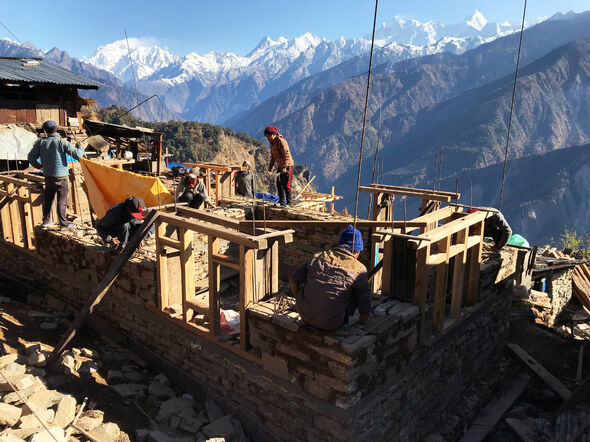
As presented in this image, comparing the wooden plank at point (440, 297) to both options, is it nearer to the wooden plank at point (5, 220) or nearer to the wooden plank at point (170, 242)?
the wooden plank at point (170, 242)

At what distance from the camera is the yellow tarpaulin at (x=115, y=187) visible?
26.3ft

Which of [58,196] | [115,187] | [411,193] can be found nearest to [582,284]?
[411,193]

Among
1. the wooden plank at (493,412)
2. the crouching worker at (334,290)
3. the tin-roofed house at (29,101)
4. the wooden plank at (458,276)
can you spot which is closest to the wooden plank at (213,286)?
the crouching worker at (334,290)

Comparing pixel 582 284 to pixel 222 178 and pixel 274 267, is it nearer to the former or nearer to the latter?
pixel 222 178

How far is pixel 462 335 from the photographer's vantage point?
6.62 metres

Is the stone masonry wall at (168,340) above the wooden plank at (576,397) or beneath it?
above

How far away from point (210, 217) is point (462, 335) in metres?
4.01

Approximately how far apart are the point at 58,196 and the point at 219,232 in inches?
184

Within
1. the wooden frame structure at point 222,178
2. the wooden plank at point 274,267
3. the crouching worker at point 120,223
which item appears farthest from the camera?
the wooden frame structure at point 222,178

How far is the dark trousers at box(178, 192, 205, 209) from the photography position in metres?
8.87

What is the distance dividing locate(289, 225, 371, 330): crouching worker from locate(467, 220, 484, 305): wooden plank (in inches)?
103

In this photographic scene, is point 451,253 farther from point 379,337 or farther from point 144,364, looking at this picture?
point 144,364

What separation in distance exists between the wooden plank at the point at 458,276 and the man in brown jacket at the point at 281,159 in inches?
184

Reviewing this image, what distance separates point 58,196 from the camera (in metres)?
8.41
